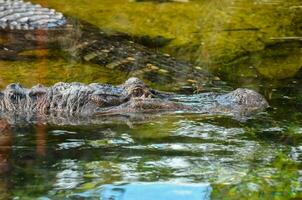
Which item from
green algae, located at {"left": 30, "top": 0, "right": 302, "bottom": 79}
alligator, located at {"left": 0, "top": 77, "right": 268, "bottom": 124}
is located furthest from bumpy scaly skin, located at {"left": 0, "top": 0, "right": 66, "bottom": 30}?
alligator, located at {"left": 0, "top": 77, "right": 268, "bottom": 124}

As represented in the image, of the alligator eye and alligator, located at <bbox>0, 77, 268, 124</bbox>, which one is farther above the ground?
the alligator eye

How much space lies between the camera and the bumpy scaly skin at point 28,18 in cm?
930

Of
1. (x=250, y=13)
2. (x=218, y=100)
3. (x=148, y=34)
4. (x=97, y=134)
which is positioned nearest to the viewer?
(x=97, y=134)

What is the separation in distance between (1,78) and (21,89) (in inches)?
42.4

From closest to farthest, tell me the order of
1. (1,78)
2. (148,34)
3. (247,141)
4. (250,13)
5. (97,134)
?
(247,141) < (97,134) < (1,78) < (148,34) < (250,13)

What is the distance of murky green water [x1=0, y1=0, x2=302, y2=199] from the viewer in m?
3.87

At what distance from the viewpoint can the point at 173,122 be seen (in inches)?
207

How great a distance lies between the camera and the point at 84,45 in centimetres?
826

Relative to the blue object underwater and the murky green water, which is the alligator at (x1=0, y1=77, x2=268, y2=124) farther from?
the blue object underwater

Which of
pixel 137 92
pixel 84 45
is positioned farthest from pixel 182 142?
pixel 84 45

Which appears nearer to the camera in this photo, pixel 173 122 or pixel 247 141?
pixel 247 141

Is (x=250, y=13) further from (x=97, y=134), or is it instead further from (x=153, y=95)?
(x=97, y=134)

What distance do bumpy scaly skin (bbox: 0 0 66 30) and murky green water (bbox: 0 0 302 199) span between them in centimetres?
182

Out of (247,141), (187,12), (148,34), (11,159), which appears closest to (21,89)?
(11,159)
